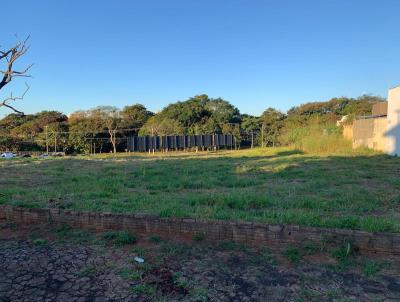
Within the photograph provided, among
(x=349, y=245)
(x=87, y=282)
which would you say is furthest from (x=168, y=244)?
(x=349, y=245)

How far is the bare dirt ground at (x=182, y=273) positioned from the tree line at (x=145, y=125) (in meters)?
16.5

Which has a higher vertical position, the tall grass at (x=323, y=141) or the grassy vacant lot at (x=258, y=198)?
the tall grass at (x=323, y=141)

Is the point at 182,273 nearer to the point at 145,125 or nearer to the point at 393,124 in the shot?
the point at 393,124

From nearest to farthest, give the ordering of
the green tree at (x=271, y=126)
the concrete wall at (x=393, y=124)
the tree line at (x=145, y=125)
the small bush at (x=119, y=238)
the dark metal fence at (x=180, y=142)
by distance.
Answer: the small bush at (x=119, y=238) < the concrete wall at (x=393, y=124) < the tree line at (x=145, y=125) < the dark metal fence at (x=180, y=142) < the green tree at (x=271, y=126)

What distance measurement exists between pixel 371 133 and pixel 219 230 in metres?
14.2

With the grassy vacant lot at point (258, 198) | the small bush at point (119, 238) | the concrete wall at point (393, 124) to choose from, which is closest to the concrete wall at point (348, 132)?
the concrete wall at point (393, 124)

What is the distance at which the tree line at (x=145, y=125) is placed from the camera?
24391 mm

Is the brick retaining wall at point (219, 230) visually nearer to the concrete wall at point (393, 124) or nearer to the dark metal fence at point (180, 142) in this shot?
the concrete wall at point (393, 124)

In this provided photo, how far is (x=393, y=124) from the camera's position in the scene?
43.4 ft

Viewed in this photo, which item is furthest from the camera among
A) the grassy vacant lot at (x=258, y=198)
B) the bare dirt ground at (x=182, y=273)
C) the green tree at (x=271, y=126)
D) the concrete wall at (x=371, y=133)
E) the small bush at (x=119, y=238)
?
the green tree at (x=271, y=126)

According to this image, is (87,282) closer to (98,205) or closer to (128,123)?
(98,205)

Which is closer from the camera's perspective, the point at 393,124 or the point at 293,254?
the point at 293,254

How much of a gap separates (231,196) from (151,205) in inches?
49.9

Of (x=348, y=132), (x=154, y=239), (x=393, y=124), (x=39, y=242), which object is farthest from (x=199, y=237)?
(x=348, y=132)
